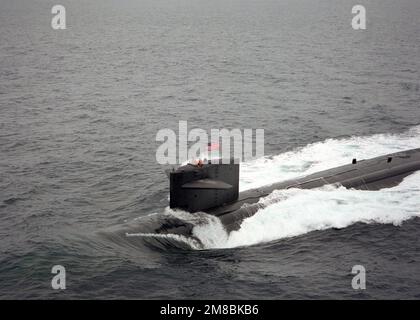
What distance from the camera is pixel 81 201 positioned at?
31.9m

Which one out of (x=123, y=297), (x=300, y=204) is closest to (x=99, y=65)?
(x=300, y=204)

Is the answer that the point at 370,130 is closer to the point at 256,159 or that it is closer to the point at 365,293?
the point at 256,159

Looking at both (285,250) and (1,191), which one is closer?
(285,250)

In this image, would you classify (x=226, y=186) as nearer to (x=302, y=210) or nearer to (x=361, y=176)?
(x=302, y=210)

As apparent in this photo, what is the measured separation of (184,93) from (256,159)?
25.6m

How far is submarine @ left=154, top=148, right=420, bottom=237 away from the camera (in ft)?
81.4
